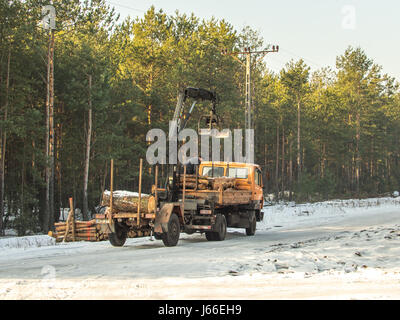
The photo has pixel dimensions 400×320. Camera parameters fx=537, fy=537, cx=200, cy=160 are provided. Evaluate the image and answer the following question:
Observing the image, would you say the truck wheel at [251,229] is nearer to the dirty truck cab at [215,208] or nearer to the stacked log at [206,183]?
the dirty truck cab at [215,208]

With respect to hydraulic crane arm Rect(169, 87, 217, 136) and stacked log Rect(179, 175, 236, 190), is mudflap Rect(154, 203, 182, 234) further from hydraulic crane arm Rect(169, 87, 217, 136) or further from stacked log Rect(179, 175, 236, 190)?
hydraulic crane arm Rect(169, 87, 217, 136)

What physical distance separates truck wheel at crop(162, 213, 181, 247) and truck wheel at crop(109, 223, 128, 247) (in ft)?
5.07

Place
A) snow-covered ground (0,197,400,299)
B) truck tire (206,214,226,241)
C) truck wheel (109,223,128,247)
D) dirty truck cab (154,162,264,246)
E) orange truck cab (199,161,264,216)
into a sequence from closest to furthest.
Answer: snow-covered ground (0,197,400,299)
dirty truck cab (154,162,264,246)
truck wheel (109,223,128,247)
truck tire (206,214,226,241)
orange truck cab (199,161,264,216)

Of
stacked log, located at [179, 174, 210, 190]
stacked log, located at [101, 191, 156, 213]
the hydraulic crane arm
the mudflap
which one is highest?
the hydraulic crane arm

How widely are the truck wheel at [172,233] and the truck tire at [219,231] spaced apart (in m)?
2.02

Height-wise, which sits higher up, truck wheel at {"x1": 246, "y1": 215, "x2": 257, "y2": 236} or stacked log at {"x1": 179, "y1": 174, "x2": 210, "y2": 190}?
stacked log at {"x1": 179, "y1": 174, "x2": 210, "y2": 190}

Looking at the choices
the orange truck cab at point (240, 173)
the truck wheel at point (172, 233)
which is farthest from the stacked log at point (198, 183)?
the orange truck cab at point (240, 173)

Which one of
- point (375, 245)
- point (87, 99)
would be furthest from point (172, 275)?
point (87, 99)

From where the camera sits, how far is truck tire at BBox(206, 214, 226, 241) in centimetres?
1809

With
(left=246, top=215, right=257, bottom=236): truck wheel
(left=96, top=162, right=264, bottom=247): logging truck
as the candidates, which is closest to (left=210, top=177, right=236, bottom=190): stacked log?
(left=96, top=162, right=264, bottom=247): logging truck

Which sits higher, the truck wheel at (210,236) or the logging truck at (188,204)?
the logging truck at (188,204)

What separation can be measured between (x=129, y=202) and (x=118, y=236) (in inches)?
55.6

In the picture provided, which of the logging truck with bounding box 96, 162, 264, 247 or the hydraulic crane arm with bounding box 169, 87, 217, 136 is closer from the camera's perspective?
the logging truck with bounding box 96, 162, 264, 247

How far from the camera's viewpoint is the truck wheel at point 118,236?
16.4 meters
